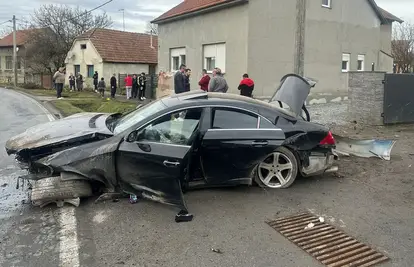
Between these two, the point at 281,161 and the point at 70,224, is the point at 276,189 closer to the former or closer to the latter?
the point at 281,161

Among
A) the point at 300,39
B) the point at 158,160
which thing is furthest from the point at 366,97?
the point at 158,160

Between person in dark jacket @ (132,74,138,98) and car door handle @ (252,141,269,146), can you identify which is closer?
car door handle @ (252,141,269,146)

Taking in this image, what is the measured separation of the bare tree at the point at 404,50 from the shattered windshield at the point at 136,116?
3456 centimetres

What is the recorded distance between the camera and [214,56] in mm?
18312

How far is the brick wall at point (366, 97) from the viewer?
12.6 metres

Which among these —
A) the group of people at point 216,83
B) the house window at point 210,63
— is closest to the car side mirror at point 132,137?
the group of people at point 216,83

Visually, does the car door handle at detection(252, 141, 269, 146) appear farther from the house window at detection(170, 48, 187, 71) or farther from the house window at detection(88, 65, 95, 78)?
the house window at detection(88, 65, 95, 78)

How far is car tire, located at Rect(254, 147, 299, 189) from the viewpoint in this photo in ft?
19.7

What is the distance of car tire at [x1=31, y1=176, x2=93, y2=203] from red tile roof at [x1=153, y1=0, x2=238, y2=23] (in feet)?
44.4

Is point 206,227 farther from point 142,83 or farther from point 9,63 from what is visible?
point 9,63

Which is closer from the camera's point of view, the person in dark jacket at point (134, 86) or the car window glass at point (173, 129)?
the car window glass at point (173, 129)

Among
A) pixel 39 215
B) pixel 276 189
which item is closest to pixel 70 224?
pixel 39 215

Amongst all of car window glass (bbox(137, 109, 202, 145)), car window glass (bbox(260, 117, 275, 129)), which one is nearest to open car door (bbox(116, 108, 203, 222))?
car window glass (bbox(137, 109, 202, 145))

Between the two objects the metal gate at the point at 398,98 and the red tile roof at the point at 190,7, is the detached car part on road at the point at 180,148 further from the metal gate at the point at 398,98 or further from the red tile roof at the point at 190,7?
the red tile roof at the point at 190,7
